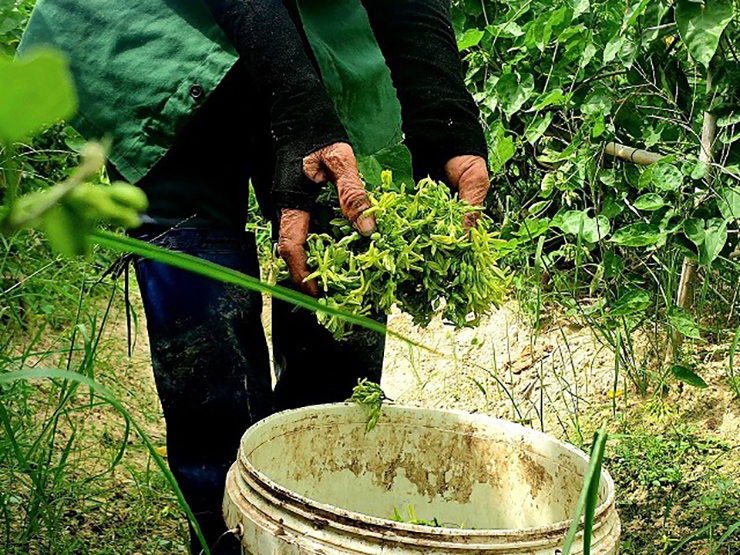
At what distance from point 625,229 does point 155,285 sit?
4.15 feet

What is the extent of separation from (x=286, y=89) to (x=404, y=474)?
0.74 meters

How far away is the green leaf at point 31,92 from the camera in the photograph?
0.21 metres

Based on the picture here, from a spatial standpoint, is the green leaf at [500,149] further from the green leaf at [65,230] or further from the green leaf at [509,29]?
the green leaf at [65,230]

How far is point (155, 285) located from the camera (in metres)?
1.39

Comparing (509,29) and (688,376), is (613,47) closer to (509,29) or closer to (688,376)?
(509,29)

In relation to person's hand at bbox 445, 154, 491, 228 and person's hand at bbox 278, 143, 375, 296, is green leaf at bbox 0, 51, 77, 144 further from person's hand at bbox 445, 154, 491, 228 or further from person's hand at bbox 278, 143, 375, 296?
person's hand at bbox 445, 154, 491, 228

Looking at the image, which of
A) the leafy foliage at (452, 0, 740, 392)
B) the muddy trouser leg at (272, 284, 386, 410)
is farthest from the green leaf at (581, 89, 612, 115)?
the muddy trouser leg at (272, 284, 386, 410)

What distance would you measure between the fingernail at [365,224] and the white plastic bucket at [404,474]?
33cm

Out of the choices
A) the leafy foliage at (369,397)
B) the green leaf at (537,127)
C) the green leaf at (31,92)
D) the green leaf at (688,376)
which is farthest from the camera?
A: the green leaf at (537,127)

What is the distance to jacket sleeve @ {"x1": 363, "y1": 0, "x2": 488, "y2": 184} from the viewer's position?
154 centimetres

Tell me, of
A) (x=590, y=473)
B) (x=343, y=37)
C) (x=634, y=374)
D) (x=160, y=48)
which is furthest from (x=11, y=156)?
(x=634, y=374)

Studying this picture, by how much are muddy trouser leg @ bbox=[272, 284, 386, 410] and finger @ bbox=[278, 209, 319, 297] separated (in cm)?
28

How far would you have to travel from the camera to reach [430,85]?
1562 millimetres

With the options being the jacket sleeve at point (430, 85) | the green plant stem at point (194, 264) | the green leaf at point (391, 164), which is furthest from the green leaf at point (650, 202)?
the green plant stem at point (194, 264)
